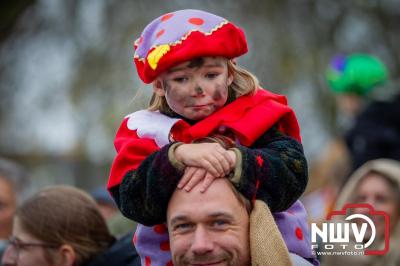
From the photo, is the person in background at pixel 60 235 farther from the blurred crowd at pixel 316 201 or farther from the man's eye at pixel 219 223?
the man's eye at pixel 219 223

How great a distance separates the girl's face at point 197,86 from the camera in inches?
178

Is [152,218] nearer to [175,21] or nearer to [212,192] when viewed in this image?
[212,192]

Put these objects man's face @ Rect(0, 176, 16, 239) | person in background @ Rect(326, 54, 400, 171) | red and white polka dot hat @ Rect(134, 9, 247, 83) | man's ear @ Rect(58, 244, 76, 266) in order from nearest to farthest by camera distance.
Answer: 1. red and white polka dot hat @ Rect(134, 9, 247, 83)
2. man's ear @ Rect(58, 244, 76, 266)
3. man's face @ Rect(0, 176, 16, 239)
4. person in background @ Rect(326, 54, 400, 171)

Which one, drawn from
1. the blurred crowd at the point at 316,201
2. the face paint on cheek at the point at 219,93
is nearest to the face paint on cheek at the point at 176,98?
the face paint on cheek at the point at 219,93

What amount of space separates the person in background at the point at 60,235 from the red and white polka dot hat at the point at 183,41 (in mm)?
1390

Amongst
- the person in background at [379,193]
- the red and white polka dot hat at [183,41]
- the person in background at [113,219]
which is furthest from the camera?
the person in background at [113,219]

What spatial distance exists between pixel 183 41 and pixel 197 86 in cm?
17

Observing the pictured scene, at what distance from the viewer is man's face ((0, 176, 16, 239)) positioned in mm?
8148

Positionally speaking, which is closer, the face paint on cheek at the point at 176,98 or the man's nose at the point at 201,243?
the man's nose at the point at 201,243

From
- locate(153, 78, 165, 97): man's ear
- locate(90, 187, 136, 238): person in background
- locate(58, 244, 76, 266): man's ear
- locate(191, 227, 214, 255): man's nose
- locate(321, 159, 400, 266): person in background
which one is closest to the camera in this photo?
locate(191, 227, 214, 255): man's nose

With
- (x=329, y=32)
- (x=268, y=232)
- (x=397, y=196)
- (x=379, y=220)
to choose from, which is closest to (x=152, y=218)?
(x=268, y=232)

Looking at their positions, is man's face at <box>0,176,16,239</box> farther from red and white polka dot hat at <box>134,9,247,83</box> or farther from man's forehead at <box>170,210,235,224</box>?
man's forehead at <box>170,210,235,224</box>

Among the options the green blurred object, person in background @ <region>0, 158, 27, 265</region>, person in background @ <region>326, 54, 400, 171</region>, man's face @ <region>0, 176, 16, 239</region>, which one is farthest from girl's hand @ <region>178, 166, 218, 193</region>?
the green blurred object

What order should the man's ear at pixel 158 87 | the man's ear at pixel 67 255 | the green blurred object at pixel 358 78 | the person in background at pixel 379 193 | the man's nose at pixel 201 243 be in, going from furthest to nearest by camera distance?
the green blurred object at pixel 358 78, the person in background at pixel 379 193, the man's ear at pixel 67 255, the man's ear at pixel 158 87, the man's nose at pixel 201 243
